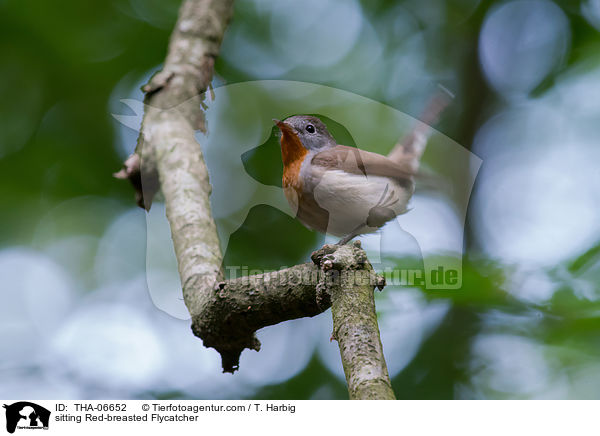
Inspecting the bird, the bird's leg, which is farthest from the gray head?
the bird's leg

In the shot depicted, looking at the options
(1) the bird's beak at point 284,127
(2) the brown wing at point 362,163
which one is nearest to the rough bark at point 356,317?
(2) the brown wing at point 362,163

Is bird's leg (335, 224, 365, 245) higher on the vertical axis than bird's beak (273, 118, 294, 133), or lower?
lower

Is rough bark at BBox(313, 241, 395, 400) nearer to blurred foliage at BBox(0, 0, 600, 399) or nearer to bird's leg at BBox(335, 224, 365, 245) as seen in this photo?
blurred foliage at BBox(0, 0, 600, 399)

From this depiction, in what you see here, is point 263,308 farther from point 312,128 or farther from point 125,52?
point 125,52

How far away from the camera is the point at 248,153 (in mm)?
3945

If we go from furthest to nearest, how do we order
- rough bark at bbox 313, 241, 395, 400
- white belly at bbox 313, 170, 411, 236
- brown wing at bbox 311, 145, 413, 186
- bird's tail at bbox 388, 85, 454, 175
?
bird's tail at bbox 388, 85, 454, 175
brown wing at bbox 311, 145, 413, 186
white belly at bbox 313, 170, 411, 236
rough bark at bbox 313, 241, 395, 400

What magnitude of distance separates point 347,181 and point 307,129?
2.40ft

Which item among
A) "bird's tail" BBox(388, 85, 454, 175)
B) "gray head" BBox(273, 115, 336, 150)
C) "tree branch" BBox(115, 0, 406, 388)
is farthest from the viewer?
"gray head" BBox(273, 115, 336, 150)

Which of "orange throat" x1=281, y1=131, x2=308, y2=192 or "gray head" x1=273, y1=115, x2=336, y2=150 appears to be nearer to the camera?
"orange throat" x1=281, y1=131, x2=308, y2=192

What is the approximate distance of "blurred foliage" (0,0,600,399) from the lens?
12.8ft

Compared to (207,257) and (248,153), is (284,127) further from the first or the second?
(207,257)
